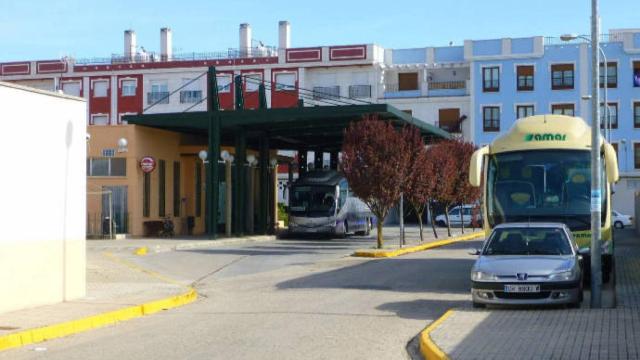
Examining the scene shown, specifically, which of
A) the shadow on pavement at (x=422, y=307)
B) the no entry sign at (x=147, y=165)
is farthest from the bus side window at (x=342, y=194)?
the shadow on pavement at (x=422, y=307)

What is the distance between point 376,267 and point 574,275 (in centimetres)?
1100

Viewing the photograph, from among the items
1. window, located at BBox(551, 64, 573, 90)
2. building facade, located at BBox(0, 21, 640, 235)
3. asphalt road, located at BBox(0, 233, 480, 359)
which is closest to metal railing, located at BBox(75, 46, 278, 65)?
building facade, located at BBox(0, 21, 640, 235)

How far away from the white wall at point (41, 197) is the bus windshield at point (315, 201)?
2770cm

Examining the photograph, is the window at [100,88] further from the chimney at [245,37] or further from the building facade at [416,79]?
the chimney at [245,37]

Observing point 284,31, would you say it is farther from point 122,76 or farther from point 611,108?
point 611,108

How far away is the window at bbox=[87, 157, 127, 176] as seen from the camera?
41.3 meters

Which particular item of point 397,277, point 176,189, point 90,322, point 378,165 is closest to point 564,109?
point 176,189

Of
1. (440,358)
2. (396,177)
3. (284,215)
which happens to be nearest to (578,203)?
(440,358)

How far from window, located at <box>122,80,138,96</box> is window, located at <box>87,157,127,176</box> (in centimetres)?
3708

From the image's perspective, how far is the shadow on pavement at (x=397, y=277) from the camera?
20344 millimetres

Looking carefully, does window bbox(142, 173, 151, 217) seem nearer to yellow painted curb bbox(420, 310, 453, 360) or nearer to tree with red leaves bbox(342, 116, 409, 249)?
tree with red leaves bbox(342, 116, 409, 249)

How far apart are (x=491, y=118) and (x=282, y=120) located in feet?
123

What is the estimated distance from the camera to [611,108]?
234 ft

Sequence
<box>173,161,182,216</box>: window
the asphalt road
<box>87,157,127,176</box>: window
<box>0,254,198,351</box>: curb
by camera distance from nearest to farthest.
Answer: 1. the asphalt road
2. <box>0,254,198,351</box>: curb
3. <box>87,157,127,176</box>: window
4. <box>173,161,182,216</box>: window
